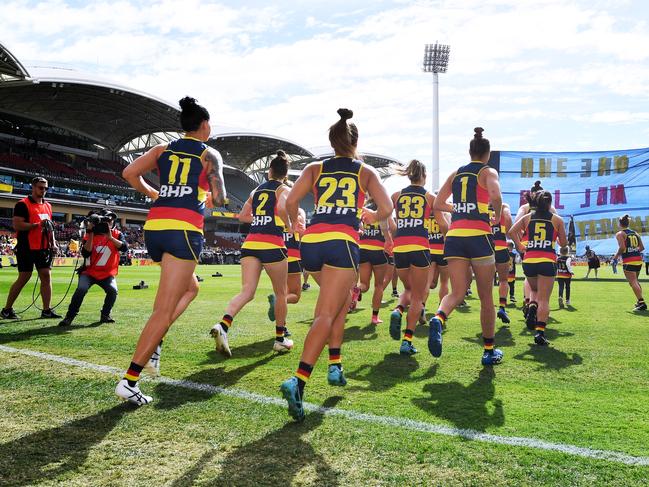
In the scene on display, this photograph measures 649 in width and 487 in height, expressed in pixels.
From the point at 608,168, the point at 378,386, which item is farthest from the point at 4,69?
the point at 378,386

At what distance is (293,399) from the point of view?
3.35 meters

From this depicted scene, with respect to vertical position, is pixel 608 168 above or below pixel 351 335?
above

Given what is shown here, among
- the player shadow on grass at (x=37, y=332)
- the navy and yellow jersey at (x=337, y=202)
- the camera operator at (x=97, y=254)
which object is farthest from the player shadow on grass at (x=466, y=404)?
the camera operator at (x=97, y=254)

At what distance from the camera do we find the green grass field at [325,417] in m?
2.65

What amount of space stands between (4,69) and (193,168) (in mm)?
42427

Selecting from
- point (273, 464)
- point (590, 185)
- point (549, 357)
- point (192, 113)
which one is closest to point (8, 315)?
point (192, 113)

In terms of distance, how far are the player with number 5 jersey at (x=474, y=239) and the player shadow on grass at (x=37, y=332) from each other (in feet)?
16.5

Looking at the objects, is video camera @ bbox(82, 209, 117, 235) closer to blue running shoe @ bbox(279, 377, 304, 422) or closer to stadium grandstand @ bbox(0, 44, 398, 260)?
blue running shoe @ bbox(279, 377, 304, 422)

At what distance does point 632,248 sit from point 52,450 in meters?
12.0

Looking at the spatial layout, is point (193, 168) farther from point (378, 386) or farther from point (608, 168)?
point (608, 168)

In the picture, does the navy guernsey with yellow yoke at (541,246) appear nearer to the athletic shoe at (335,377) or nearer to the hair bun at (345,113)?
the athletic shoe at (335,377)

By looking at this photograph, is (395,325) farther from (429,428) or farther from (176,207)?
(176,207)

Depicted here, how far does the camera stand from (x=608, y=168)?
23.7m

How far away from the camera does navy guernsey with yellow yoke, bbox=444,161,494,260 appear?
523 centimetres
